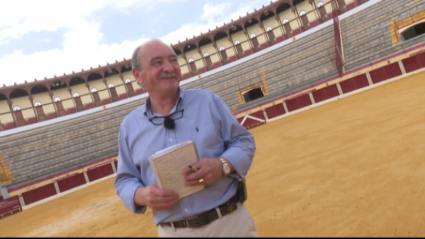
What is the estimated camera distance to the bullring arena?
10.5 ft

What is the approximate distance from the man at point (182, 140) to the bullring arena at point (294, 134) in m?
0.57

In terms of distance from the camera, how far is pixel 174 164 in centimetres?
110

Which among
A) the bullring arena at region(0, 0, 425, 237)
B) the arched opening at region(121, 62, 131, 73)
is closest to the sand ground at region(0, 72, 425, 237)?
the bullring arena at region(0, 0, 425, 237)

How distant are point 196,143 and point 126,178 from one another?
1.41 feet

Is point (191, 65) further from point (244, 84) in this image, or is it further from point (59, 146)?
point (59, 146)

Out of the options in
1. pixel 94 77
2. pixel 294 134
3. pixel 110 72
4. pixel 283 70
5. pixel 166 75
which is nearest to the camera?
pixel 166 75

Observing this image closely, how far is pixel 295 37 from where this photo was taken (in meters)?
23.3

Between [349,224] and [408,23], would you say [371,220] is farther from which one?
[408,23]

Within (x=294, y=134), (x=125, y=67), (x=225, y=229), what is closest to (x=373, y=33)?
(x=294, y=134)

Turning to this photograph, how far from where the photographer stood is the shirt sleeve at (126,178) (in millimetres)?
1330

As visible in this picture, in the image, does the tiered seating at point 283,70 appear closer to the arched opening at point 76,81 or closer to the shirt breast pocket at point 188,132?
the arched opening at point 76,81

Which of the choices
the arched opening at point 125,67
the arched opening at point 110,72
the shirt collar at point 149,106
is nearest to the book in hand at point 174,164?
the shirt collar at point 149,106

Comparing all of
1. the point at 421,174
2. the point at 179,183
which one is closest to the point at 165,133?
the point at 179,183

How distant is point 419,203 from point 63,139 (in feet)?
68.8
